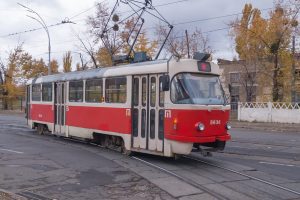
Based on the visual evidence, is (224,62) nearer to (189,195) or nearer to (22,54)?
(22,54)

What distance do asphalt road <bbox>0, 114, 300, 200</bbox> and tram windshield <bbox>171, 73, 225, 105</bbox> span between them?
5.82 feet

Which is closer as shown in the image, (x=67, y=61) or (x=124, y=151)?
(x=124, y=151)

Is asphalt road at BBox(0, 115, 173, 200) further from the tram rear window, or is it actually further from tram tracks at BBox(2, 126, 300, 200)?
the tram rear window

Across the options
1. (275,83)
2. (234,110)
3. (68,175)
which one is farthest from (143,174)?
(275,83)

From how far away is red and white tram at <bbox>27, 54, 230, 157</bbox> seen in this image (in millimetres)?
12461

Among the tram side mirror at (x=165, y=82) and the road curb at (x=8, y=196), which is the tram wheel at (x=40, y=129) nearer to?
the tram side mirror at (x=165, y=82)

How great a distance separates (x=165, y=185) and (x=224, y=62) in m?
60.4

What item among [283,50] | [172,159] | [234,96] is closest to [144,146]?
[172,159]

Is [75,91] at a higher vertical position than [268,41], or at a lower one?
lower

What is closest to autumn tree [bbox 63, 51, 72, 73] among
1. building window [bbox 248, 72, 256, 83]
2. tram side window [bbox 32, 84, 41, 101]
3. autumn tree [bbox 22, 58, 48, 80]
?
autumn tree [bbox 22, 58, 48, 80]

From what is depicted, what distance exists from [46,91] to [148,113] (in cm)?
919

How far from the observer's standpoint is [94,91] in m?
16.8

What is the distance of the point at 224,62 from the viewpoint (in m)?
69.1

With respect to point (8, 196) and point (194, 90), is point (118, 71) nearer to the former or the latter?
point (194, 90)
